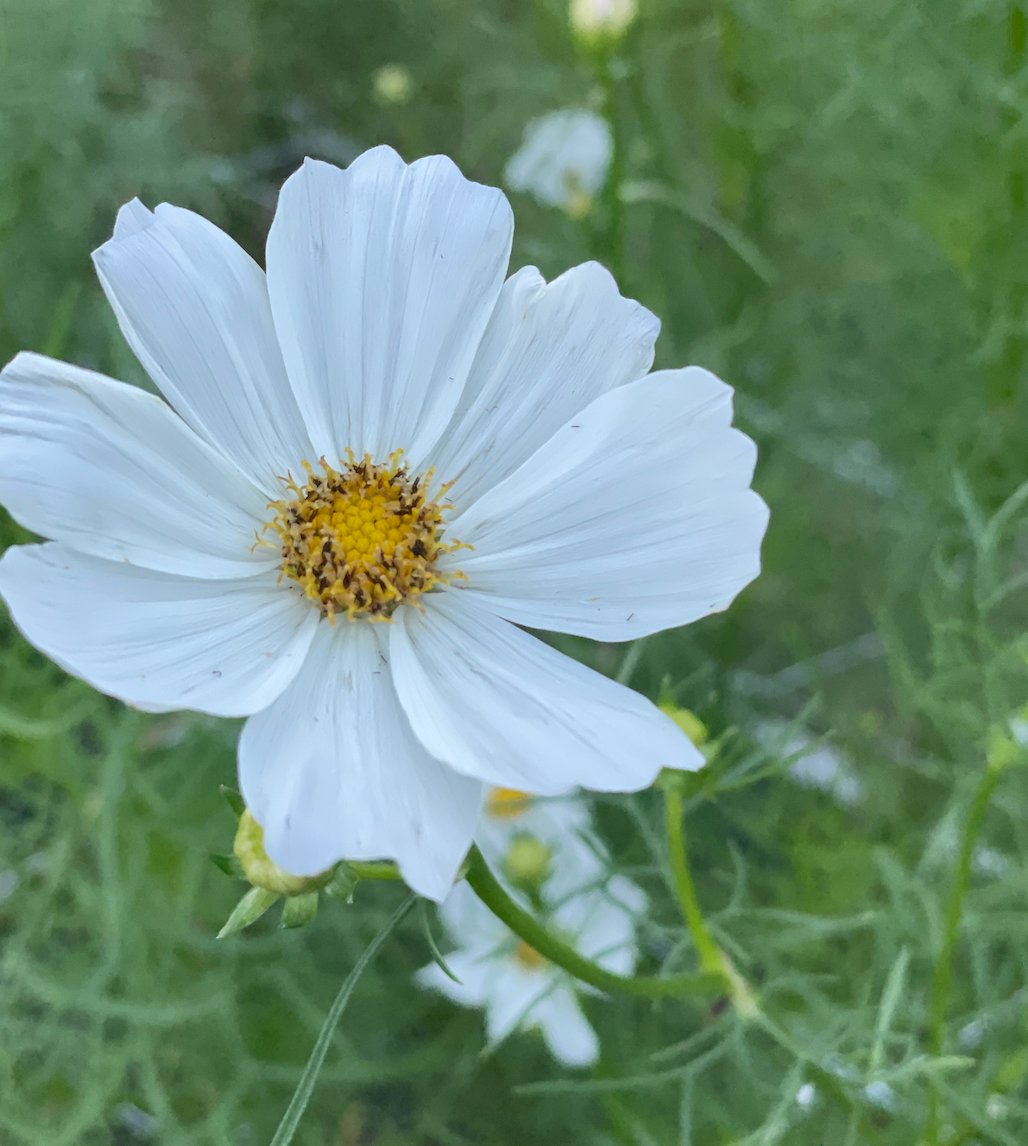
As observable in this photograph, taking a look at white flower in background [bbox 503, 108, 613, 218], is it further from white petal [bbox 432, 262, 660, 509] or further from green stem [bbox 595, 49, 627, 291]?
white petal [bbox 432, 262, 660, 509]

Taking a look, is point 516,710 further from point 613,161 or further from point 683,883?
point 613,161


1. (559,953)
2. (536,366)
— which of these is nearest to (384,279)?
(536,366)

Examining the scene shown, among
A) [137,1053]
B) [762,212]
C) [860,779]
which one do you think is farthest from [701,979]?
[762,212]

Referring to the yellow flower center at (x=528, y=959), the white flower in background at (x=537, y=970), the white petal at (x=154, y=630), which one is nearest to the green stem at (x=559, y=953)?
the white petal at (x=154, y=630)

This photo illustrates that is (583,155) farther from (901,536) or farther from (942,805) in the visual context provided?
(942,805)

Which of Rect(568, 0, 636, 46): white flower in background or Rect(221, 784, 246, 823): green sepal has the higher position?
Rect(568, 0, 636, 46): white flower in background

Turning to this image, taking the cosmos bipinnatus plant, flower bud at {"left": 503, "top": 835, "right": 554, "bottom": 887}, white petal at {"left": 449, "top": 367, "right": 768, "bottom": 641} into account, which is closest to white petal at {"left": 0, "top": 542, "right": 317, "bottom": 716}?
the cosmos bipinnatus plant

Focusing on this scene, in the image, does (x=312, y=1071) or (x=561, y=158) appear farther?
(x=561, y=158)

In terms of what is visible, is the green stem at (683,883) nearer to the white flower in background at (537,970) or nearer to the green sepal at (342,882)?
the green sepal at (342,882)
